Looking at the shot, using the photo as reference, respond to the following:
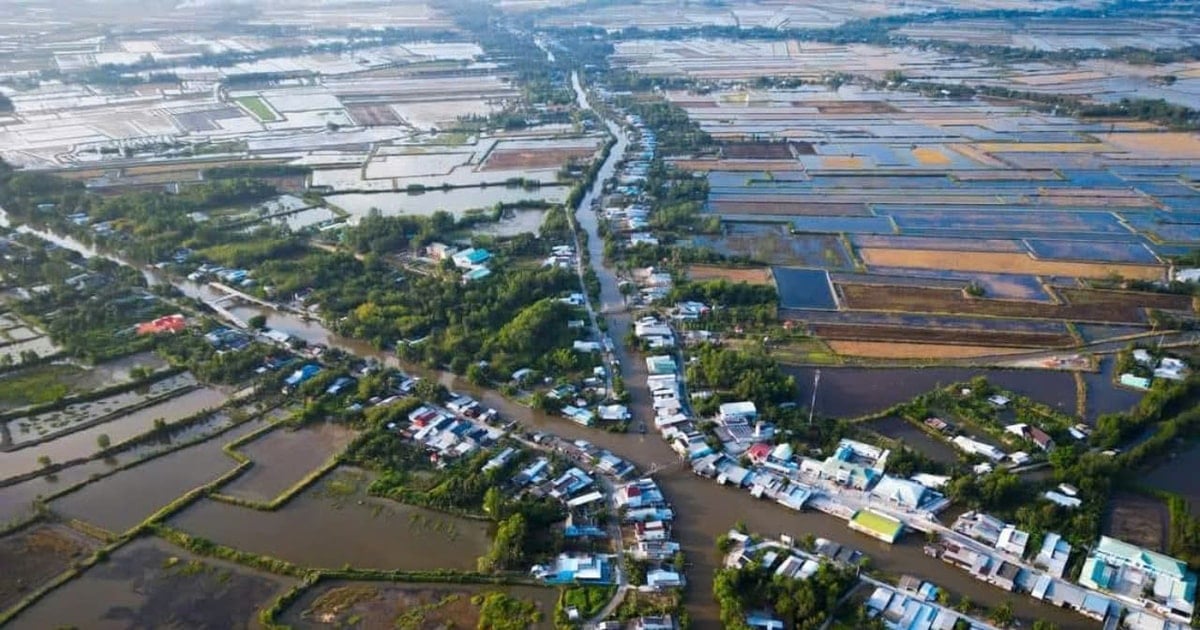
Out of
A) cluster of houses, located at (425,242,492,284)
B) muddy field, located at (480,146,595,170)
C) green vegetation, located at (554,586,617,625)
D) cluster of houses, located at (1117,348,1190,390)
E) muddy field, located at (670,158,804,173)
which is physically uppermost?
muddy field, located at (480,146,595,170)

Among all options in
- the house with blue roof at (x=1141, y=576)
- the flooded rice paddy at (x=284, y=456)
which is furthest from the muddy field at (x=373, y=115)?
the house with blue roof at (x=1141, y=576)

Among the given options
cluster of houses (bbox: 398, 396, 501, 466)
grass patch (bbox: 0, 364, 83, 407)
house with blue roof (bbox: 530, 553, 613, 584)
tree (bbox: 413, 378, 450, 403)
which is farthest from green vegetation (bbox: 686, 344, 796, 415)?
grass patch (bbox: 0, 364, 83, 407)

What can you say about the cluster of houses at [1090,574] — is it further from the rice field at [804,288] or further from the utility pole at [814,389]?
the rice field at [804,288]

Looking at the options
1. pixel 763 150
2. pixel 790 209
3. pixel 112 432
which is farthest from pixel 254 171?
pixel 763 150

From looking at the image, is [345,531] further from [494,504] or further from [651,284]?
[651,284]

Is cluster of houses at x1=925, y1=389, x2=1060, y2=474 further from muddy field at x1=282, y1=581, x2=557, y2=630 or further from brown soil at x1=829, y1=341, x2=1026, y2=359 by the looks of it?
muddy field at x1=282, y1=581, x2=557, y2=630

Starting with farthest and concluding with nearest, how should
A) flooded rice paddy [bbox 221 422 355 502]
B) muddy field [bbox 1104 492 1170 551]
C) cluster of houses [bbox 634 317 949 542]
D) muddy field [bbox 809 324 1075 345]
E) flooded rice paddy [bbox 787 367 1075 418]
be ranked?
muddy field [bbox 809 324 1075 345], flooded rice paddy [bbox 787 367 1075 418], flooded rice paddy [bbox 221 422 355 502], cluster of houses [bbox 634 317 949 542], muddy field [bbox 1104 492 1170 551]
